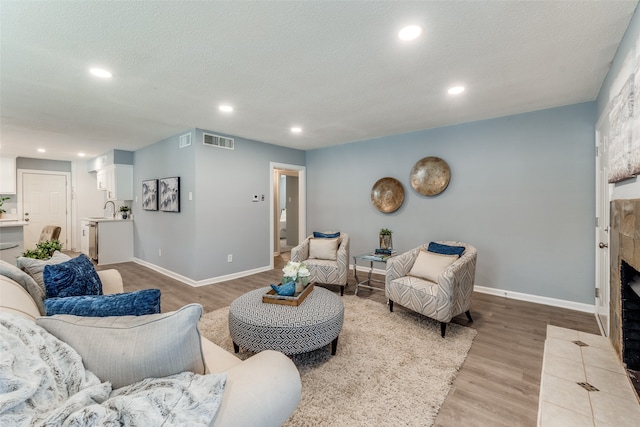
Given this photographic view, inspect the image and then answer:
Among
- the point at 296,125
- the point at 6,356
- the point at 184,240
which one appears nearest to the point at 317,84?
the point at 296,125

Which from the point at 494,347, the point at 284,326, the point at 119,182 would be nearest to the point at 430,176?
the point at 494,347

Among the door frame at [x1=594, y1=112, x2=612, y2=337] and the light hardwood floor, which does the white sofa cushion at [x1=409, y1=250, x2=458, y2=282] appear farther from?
the door frame at [x1=594, y1=112, x2=612, y2=337]

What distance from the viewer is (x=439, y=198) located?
4.23 meters

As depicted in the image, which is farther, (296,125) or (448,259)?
(296,125)

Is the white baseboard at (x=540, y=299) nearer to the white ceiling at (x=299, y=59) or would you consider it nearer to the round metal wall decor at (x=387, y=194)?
the round metal wall decor at (x=387, y=194)

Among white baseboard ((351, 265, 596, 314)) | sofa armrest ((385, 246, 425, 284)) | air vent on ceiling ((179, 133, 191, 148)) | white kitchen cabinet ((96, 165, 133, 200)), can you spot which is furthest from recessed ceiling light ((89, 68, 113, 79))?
white baseboard ((351, 265, 596, 314))

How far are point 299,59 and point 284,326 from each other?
2027 millimetres

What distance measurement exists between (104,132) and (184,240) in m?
2.11

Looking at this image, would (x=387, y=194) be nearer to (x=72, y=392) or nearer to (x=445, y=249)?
(x=445, y=249)

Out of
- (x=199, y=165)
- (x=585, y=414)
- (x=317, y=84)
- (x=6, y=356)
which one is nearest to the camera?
(x=6, y=356)

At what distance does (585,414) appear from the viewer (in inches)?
58.1

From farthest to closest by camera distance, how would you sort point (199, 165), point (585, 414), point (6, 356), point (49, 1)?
point (199, 165), point (49, 1), point (585, 414), point (6, 356)

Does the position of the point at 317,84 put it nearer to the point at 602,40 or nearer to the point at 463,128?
the point at 602,40

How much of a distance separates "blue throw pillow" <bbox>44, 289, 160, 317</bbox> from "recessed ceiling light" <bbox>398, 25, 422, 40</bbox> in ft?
6.97
